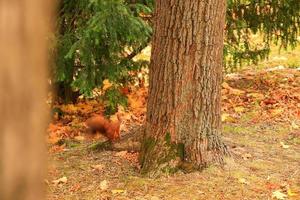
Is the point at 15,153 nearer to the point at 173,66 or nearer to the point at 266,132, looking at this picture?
the point at 173,66

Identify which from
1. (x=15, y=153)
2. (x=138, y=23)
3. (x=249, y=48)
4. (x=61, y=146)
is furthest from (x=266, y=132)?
(x=15, y=153)

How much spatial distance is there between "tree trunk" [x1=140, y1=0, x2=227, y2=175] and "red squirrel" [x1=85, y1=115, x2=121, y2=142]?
0.88m

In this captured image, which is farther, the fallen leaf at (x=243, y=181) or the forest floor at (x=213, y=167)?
the fallen leaf at (x=243, y=181)

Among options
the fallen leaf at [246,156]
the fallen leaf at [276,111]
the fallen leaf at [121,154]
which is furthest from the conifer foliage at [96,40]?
the fallen leaf at [246,156]

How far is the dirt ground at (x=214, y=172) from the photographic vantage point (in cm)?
452

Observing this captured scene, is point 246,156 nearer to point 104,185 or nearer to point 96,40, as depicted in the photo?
point 104,185

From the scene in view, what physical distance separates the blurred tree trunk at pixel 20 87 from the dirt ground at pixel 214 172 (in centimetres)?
343

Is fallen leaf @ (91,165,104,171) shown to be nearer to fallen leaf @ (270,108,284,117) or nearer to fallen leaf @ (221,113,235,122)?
fallen leaf @ (221,113,235,122)

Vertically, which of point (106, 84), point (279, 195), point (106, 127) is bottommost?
point (279, 195)

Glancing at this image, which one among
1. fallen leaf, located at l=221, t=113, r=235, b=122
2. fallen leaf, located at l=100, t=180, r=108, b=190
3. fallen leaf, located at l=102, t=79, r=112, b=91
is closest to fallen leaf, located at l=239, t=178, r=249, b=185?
fallen leaf, located at l=100, t=180, r=108, b=190

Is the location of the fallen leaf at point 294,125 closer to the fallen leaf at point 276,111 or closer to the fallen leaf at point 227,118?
the fallen leaf at point 276,111

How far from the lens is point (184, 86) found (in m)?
4.64

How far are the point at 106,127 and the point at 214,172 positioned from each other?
1.58 meters

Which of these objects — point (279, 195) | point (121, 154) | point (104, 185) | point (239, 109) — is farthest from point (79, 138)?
point (279, 195)
